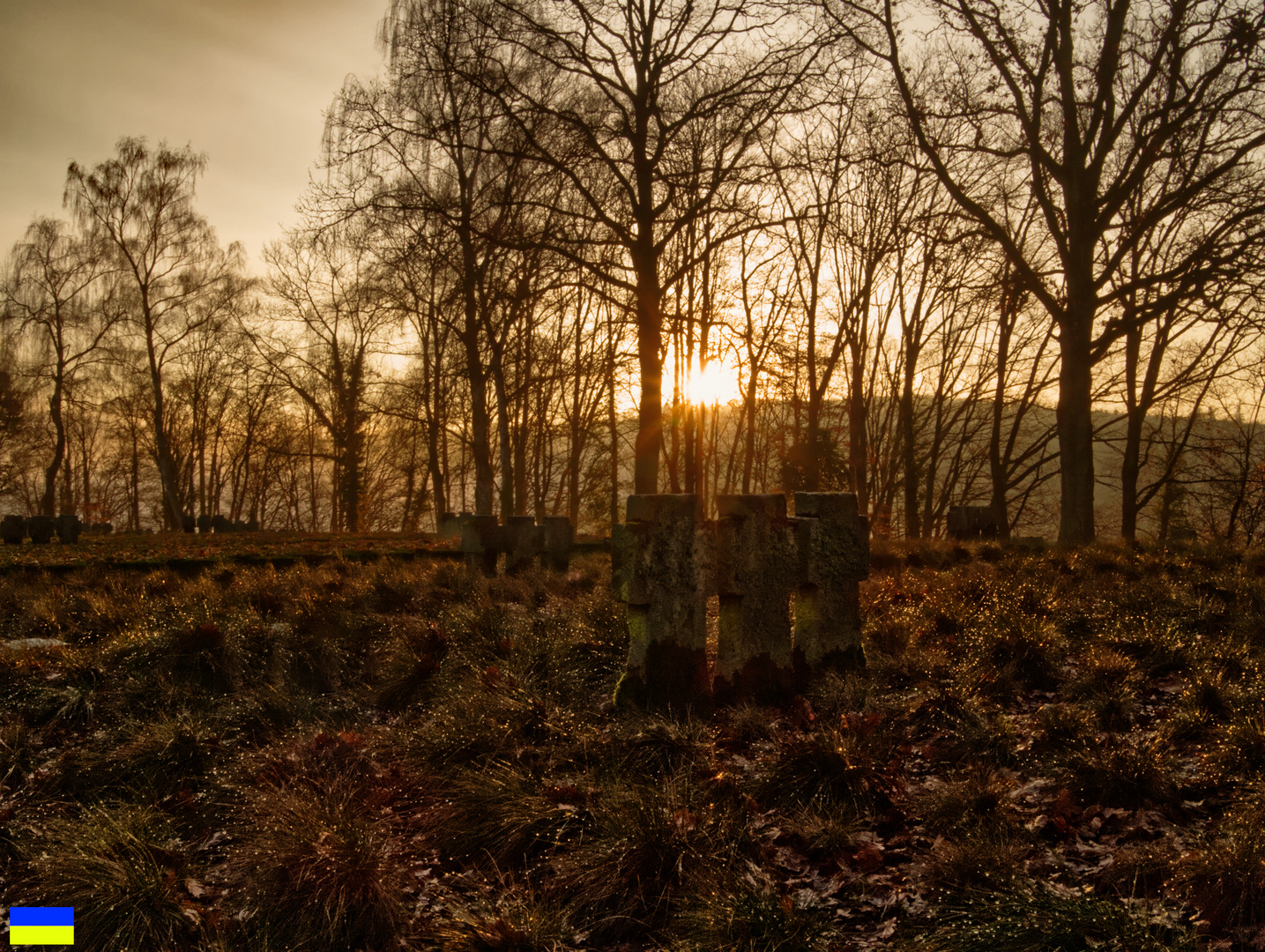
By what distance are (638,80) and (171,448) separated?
37.6m

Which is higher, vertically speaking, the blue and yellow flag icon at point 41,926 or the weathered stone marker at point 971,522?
the weathered stone marker at point 971,522

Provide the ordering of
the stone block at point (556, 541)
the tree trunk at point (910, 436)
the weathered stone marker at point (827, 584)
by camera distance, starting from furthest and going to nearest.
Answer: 1. the tree trunk at point (910, 436)
2. the stone block at point (556, 541)
3. the weathered stone marker at point (827, 584)

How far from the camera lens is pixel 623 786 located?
11.9ft

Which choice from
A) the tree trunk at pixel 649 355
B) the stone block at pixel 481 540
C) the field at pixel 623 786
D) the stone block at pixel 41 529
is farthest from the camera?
the stone block at pixel 41 529

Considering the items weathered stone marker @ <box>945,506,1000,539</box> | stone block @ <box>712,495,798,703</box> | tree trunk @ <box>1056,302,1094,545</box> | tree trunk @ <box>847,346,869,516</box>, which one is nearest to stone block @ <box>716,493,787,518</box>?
stone block @ <box>712,495,798,703</box>

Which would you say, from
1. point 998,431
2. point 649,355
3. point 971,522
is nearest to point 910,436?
point 998,431

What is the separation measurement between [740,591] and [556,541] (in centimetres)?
730

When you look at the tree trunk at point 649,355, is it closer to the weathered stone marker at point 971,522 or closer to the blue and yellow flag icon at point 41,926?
the weathered stone marker at point 971,522

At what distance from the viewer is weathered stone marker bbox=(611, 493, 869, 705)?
15.9ft

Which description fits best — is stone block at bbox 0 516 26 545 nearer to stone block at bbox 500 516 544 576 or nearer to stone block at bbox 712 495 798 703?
stone block at bbox 500 516 544 576

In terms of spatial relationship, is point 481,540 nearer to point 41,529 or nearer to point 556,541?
point 556,541

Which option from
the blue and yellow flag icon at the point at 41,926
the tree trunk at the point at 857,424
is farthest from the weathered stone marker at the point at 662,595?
the tree trunk at the point at 857,424

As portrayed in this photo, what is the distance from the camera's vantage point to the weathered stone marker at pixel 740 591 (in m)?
4.85

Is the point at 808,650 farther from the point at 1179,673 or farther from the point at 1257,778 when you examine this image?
the point at 1257,778
